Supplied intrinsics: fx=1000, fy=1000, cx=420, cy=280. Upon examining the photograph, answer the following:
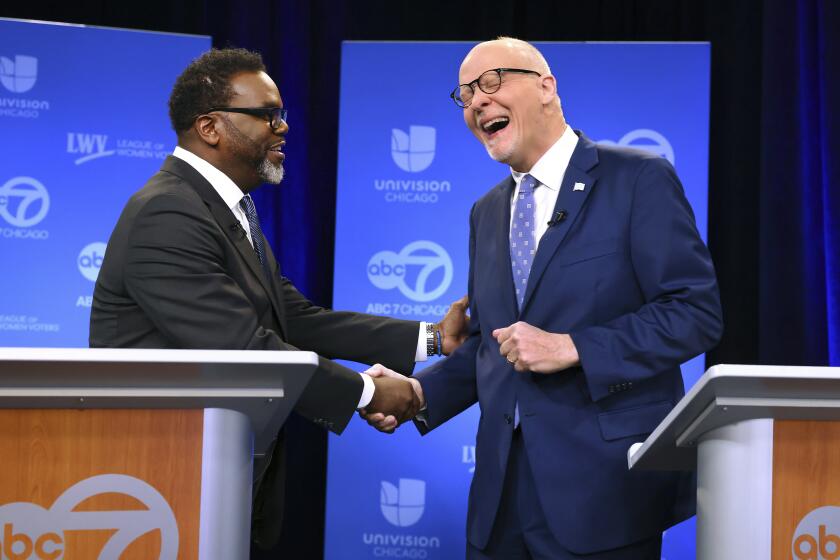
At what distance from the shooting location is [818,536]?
1.68 meters

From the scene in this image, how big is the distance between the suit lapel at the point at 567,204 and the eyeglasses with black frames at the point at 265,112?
3.29 ft

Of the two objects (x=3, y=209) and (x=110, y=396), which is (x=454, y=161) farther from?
(x=110, y=396)

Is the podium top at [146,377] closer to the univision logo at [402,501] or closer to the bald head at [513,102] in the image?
the bald head at [513,102]

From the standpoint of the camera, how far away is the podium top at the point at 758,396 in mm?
1614

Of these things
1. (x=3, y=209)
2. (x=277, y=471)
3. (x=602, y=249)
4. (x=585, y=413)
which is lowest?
(x=277, y=471)

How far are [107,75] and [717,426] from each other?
3.53 m

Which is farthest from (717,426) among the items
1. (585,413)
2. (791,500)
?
(585,413)

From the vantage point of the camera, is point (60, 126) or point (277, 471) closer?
point (277, 471)

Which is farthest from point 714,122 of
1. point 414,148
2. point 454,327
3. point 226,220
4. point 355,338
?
point 226,220

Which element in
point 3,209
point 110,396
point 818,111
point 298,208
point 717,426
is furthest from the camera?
point 298,208

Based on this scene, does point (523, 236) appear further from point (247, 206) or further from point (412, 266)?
point (412, 266)

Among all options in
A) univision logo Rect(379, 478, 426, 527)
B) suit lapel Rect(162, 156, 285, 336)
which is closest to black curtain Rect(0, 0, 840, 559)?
univision logo Rect(379, 478, 426, 527)

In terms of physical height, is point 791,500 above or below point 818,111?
below

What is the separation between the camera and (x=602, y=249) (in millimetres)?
2637
